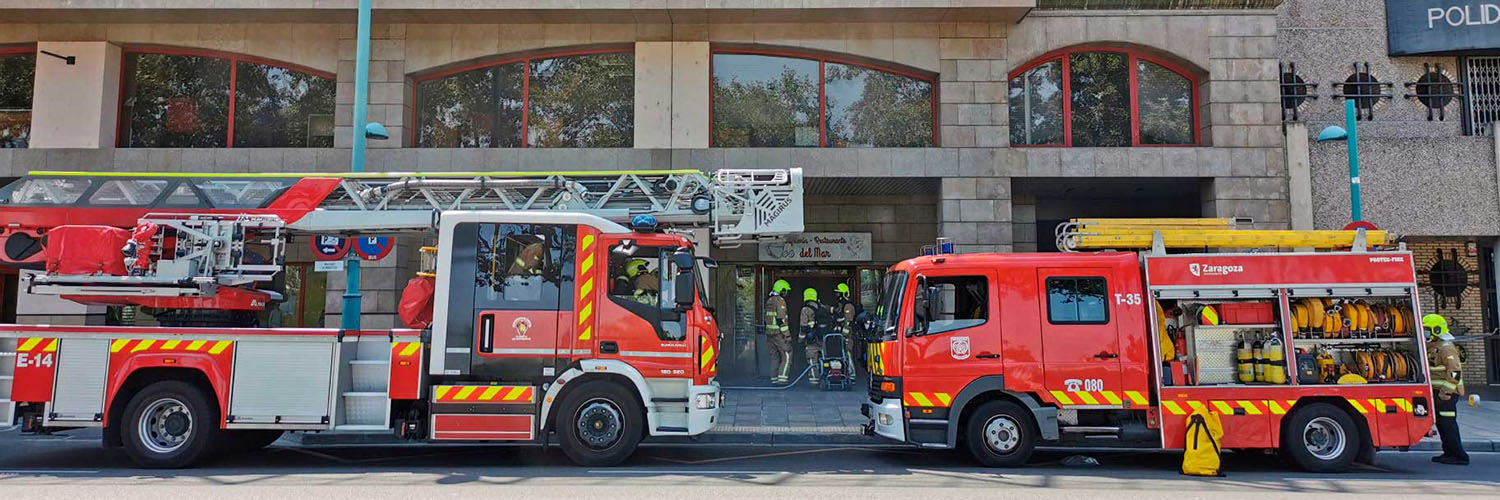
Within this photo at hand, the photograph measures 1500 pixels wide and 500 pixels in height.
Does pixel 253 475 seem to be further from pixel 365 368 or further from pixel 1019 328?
pixel 1019 328

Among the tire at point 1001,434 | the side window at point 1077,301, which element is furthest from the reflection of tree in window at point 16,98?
the side window at point 1077,301

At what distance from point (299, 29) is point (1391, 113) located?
19709 mm

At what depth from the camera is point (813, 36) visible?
15.6m

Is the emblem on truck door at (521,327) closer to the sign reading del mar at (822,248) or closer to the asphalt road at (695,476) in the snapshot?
the asphalt road at (695,476)

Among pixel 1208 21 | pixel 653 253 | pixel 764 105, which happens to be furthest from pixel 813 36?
pixel 653 253

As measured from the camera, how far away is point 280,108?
1584 centimetres

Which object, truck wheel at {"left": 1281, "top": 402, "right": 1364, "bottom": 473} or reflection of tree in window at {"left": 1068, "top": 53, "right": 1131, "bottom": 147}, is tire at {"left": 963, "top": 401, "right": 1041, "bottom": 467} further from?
reflection of tree in window at {"left": 1068, "top": 53, "right": 1131, "bottom": 147}

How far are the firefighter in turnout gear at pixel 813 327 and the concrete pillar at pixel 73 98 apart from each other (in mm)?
12562

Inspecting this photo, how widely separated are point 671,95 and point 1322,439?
10.7 metres

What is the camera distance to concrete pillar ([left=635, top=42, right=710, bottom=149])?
15.3m

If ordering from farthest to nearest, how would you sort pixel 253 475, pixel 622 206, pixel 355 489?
pixel 622 206, pixel 253 475, pixel 355 489

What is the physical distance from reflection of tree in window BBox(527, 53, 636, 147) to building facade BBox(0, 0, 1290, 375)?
0.04m

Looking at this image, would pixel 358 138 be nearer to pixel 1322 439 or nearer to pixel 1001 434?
pixel 1001 434

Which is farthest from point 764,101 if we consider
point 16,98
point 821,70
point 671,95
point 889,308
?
point 16,98
